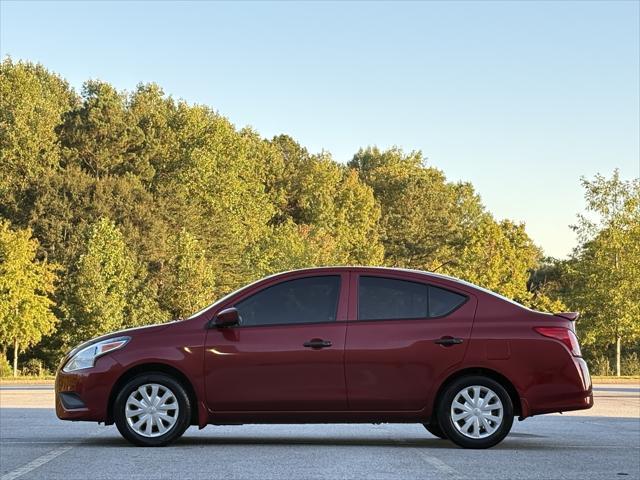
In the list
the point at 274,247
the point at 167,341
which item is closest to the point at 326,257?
the point at 274,247

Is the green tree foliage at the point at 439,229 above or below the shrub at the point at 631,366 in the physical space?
above

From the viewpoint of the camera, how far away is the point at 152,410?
1119cm

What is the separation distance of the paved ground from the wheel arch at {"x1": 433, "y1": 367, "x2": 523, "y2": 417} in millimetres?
439

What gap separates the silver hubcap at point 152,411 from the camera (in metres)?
11.1

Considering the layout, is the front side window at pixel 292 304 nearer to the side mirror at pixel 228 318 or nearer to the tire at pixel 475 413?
the side mirror at pixel 228 318

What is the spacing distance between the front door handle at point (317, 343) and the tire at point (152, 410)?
4.13 feet

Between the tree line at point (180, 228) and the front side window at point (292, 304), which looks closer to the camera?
the front side window at point (292, 304)

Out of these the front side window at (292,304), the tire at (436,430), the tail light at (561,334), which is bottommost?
the tire at (436,430)

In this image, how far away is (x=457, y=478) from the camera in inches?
342

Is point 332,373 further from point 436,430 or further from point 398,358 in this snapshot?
point 436,430

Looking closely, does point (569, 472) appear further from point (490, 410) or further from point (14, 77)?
point (14, 77)

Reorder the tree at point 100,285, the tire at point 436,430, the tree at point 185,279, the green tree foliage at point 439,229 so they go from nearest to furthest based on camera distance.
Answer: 1. the tire at point 436,430
2. the tree at point 100,285
3. the tree at point 185,279
4. the green tree foliage at point 439,229

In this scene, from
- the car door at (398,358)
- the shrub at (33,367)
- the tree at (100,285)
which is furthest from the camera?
the tree at (100,285)

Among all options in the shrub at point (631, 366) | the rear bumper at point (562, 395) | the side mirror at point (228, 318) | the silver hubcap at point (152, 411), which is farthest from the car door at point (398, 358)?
the shrub at point (631, 366)
